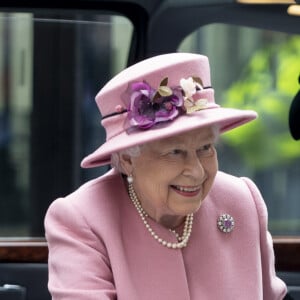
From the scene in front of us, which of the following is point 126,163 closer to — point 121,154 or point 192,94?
point 121,154

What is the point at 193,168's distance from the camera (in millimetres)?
1633

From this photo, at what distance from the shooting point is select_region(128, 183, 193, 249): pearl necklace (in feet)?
5.79

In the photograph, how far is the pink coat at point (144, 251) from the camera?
1691mm

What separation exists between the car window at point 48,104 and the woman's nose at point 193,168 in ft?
4.06

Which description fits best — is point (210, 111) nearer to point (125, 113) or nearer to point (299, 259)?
point (125, 113)

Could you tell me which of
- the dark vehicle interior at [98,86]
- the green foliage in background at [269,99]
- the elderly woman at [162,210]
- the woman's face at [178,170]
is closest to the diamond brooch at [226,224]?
the elderly woman at [162,210]

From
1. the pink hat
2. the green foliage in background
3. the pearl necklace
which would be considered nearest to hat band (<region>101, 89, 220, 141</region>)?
the pink hat

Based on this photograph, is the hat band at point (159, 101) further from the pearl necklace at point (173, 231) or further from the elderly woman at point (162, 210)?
the pearl necklace at point (173, 231)

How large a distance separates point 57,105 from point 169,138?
1.30m

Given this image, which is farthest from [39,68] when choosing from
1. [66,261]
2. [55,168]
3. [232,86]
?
[66,261]

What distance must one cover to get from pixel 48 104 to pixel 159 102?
1290 millimetres

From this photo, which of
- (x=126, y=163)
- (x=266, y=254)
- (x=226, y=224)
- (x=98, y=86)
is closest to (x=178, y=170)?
(x=126, y=163)

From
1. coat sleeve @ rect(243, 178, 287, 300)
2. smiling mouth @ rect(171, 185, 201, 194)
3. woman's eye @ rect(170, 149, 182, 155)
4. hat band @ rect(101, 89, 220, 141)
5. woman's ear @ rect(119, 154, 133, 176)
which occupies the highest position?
hat band @ rect(101, 89, 220, 141)

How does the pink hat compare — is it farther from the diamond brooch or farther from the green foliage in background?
the green foliage in background
